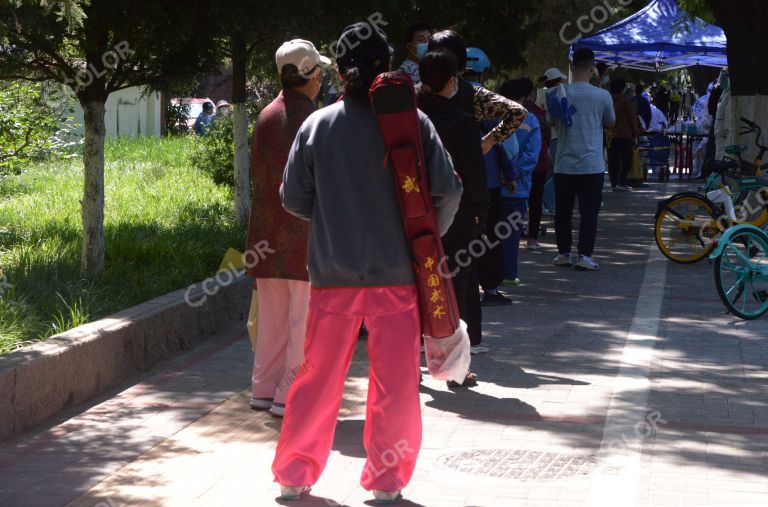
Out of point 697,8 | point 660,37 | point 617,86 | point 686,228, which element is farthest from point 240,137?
point 617,86

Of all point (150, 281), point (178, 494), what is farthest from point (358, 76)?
point (150, 281)

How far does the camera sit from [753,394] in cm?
714

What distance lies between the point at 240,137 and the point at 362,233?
8571mm

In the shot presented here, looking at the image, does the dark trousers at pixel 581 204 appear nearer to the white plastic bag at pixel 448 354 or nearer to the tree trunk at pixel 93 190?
the tree trunk at pixel 93 190

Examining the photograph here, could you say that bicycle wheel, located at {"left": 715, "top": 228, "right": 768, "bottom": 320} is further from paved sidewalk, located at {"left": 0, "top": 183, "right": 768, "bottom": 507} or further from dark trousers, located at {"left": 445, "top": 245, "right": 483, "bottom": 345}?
dark trousers, located at {"left": 445, "top": 245, "right": 483, "bottom": 345}

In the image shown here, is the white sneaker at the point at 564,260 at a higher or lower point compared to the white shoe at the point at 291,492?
higher

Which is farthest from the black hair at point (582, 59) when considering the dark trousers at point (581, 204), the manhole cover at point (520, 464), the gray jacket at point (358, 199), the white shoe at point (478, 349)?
the gray jacket at point (358, 199)

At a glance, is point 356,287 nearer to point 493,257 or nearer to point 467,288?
point 467,288

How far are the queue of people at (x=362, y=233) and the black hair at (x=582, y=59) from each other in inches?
41.2

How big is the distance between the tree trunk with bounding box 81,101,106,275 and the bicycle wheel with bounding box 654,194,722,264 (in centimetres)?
592

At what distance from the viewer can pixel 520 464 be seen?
5684 millimetres

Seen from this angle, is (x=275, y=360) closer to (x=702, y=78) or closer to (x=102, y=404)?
(x=102, y=404)

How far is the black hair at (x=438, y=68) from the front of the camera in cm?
672

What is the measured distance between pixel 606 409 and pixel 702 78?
35.4 m
